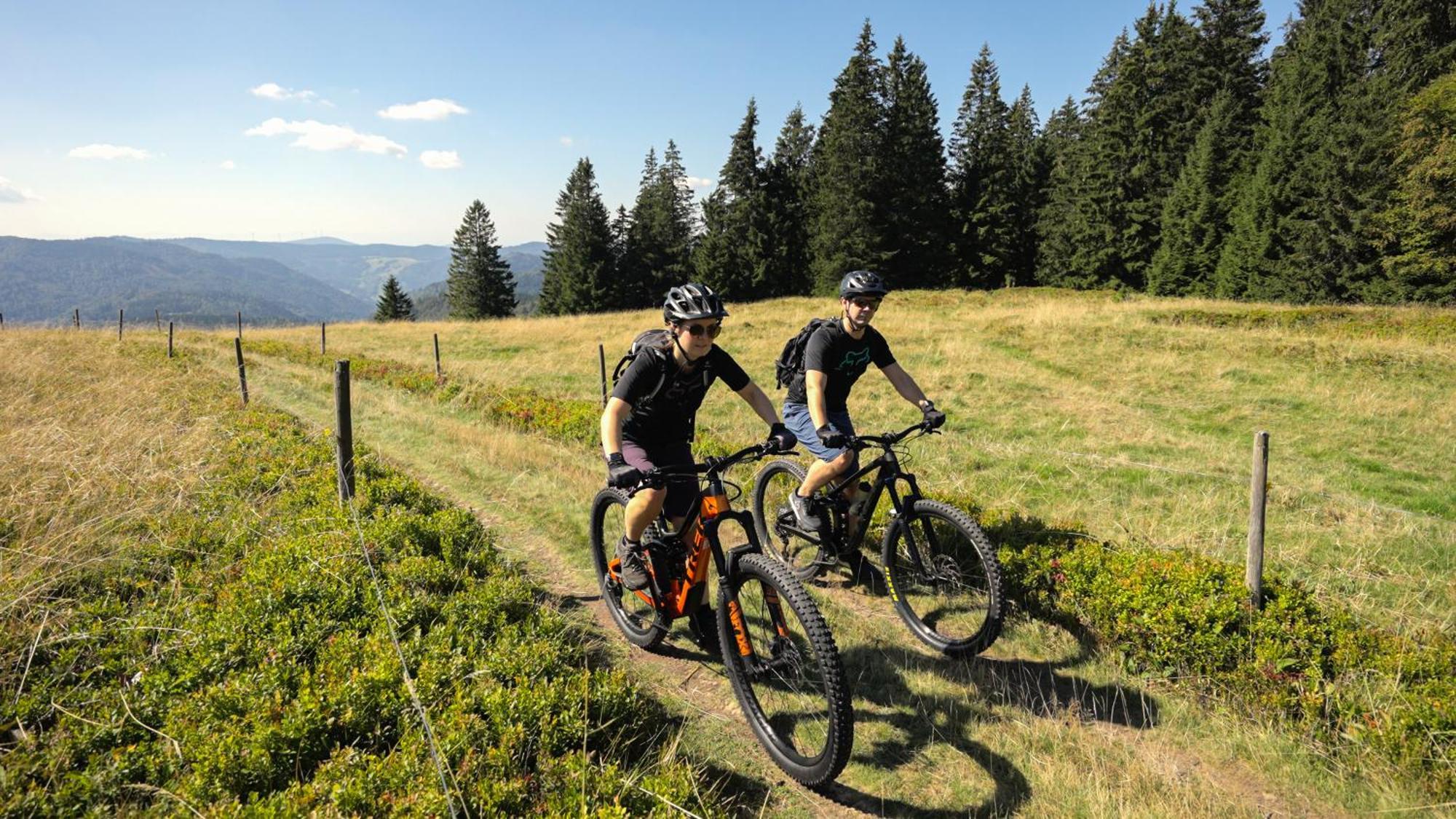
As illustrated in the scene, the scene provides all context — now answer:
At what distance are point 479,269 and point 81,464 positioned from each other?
63.4m

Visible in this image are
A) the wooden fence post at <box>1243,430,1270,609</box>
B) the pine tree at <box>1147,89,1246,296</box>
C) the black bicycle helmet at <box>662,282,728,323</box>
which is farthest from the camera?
the pine tree at <box>1147,89,1246,296</box>

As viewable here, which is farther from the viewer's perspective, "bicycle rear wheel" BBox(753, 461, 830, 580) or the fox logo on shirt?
"bicycle rear wheel" BBox(753, 461, 830, 580)

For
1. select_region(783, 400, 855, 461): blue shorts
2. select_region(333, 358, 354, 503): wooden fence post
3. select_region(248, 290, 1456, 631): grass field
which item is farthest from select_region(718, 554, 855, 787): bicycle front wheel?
select_region(333, 358, 354, 503): wooden fence post

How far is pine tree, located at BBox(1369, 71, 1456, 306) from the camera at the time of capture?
1002 inches

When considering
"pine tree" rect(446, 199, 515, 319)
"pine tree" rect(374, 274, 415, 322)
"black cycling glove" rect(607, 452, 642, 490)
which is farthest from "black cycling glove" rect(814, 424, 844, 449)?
"pine tree" rect(374, 274, 415, 322)

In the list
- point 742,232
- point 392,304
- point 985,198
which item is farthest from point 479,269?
point 985,198

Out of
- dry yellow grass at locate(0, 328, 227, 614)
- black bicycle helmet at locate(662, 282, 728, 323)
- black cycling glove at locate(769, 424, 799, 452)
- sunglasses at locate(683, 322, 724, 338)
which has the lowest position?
dry yellow grass at locate(0, 328, 227, 614)

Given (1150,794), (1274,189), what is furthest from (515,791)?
(1274,189)

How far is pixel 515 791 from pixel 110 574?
4.05 metres

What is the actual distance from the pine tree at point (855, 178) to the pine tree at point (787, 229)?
18.2ft

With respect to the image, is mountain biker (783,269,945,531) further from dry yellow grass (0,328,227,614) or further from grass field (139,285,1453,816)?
dry yellow grass (0,328,227,614)

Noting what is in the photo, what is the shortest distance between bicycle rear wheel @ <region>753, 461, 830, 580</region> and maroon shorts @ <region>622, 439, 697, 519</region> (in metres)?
1.80

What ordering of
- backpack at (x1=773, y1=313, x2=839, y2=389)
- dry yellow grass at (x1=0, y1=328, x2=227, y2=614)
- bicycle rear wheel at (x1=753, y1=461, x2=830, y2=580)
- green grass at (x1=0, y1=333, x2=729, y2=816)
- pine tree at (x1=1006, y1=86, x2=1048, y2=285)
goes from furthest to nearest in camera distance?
1. pine tree at (x1=1006, y1=86, x2=1048, y2=285)
2. bicycle rear wheel at (x1=753, y1=461, x2=830, y2=580)
3. backpack at (x1=773, y1=313, x2=839, y2=389)
4. dry yellow grass at (x1=0, y1=328, x2=227, y2=614)
5. green grass at (x1=0, y1=333, x2=729, y2=816)

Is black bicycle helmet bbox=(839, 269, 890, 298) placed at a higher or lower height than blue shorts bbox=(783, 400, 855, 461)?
higher
